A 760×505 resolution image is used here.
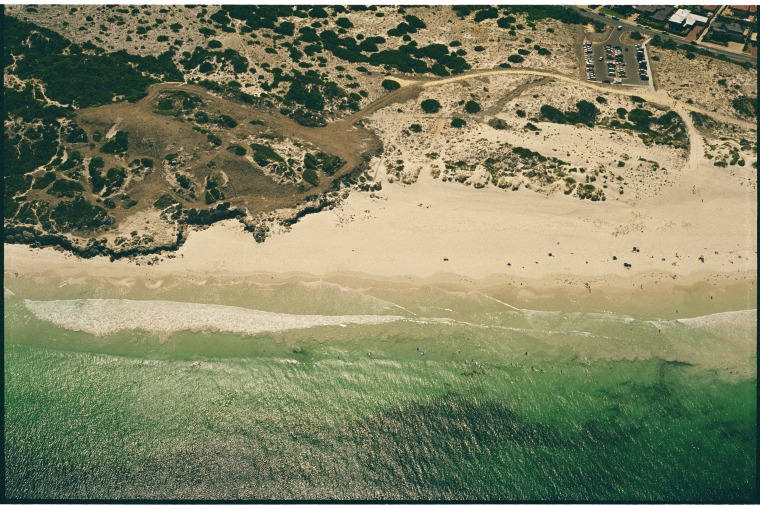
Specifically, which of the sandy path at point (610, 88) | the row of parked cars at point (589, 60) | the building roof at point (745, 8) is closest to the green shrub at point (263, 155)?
the sandy path at point (610, 88)

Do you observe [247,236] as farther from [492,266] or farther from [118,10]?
[118,10]

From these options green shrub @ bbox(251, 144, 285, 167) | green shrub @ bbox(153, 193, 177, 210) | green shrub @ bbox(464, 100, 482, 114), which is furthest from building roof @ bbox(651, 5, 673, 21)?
green shrub @ bbox(153, 193, 177, 210)

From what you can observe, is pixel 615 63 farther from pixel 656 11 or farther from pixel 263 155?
pixel 263 155

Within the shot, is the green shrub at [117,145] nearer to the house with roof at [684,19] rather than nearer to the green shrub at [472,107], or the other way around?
the green shrub at [472,107]

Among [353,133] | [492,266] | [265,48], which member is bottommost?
[492,266]

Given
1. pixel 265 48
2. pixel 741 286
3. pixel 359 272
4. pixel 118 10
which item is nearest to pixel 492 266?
pixel 359 272

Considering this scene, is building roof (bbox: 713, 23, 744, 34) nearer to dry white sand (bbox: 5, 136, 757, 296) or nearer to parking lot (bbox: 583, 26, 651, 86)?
parking lot (bbox: 583, 26, 651, 86)

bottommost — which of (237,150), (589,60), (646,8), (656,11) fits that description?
(237,150)

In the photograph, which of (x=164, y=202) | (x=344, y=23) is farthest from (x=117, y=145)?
(x=344, y=23)
